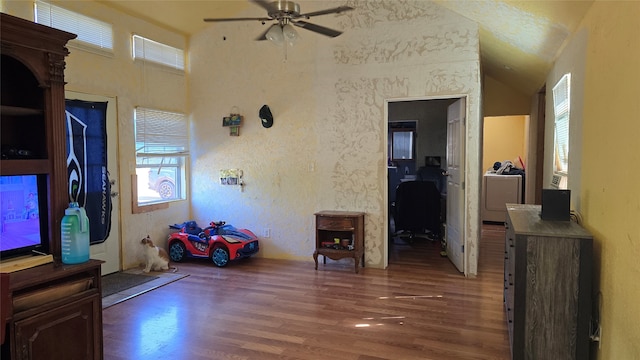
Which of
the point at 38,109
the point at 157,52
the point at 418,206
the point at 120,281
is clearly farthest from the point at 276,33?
the point at 418,206

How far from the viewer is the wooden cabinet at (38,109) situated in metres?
2.23

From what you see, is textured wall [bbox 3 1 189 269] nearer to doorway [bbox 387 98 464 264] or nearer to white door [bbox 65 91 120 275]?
white door [bbox 65 91 120 275]

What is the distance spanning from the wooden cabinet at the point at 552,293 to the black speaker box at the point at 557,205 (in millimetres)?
311

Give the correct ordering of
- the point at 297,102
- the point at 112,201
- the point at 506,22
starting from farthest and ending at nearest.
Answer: the point at 297,102, the point at 112,201, the point at 506,22

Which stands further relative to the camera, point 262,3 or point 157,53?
point 157,53

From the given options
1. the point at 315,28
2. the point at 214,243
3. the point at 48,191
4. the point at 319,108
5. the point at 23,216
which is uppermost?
the point at 315,28

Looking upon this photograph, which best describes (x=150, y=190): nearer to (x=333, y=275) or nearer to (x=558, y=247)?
(x=333, y=275)

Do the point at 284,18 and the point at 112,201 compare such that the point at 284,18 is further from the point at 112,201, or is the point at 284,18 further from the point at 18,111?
the point at 112,201

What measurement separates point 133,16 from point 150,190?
216 cm

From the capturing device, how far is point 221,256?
4906 millimetres

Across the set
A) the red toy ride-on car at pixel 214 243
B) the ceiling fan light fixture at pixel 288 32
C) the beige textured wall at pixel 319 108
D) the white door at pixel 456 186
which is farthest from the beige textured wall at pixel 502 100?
the ceiling fan light fixture at pixel 288 32

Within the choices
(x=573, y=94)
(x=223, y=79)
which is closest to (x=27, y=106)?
(x=223, y=79)

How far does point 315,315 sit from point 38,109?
2465mm

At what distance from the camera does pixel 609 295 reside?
2.01 metres
